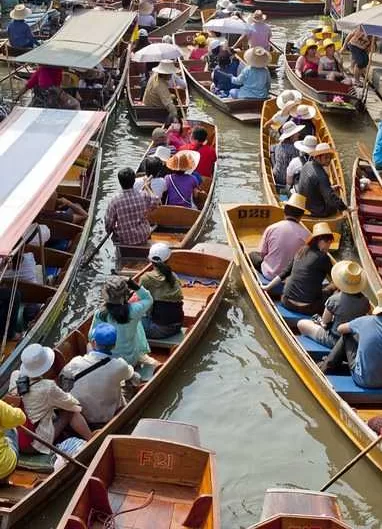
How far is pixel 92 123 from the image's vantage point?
1002cm

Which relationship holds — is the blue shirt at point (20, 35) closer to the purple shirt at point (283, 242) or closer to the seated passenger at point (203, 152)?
the seated passenger at point (203, 152)

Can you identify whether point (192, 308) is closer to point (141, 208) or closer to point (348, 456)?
point (141, 208)

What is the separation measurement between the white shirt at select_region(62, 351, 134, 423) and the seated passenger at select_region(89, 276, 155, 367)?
1.64 feet

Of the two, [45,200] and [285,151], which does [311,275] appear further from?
[285,151]

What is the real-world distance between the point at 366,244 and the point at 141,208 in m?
3.04

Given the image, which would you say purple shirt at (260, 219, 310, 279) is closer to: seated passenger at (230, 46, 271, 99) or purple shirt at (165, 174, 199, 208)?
purple shirt at (165, 174, 199, 208)

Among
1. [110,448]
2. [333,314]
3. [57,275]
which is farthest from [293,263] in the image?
[110,448]

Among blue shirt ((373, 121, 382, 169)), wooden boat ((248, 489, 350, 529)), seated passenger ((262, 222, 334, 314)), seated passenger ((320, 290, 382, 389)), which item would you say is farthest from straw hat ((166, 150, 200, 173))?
wooden boat ((248, 489, 350, 529))

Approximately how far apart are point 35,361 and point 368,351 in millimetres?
3039

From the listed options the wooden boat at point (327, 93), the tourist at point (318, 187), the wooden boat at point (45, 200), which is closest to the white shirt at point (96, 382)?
the wooden boat at point (45, 200)

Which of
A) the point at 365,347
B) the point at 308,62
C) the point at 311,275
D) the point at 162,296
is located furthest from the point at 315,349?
the point at 308,62

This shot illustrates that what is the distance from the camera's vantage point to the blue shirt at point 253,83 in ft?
51.7

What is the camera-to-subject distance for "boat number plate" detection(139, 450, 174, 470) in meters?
5.95

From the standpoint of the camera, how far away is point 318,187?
34.8ft
